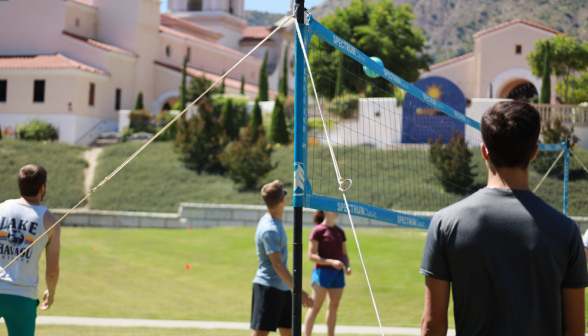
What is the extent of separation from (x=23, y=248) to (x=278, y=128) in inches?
910

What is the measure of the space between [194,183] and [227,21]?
1519 inches

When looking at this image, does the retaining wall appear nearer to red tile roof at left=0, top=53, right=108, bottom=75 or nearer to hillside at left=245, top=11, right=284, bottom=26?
red tile roof at left=0, top=53, right=108, bottom=75

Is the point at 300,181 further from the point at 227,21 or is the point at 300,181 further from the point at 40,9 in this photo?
the point at 227,21

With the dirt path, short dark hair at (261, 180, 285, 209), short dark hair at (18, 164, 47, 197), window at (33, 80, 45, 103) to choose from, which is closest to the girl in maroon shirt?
short dark hair at (261, 180, 285, 209)

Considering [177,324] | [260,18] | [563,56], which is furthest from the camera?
[260,18]

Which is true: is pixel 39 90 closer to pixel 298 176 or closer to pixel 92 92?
pixel 92 92

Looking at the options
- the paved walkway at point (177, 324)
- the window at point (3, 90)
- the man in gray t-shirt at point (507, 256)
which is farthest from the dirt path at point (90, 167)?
the man in gray t-shirt at point (507, 256)

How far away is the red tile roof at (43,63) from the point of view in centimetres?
3434

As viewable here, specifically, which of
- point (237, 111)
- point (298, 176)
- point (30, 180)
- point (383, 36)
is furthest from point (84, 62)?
point (298, 176)

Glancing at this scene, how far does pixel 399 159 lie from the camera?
21.5 m

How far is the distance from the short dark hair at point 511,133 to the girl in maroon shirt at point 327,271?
4.65 metres

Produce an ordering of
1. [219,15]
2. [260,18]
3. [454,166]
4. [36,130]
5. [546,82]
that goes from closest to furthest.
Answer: [454,166]
[546,82]
[36,130]
[219,15]
[260,18]

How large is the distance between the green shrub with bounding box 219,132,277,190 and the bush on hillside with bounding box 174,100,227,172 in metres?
2.44

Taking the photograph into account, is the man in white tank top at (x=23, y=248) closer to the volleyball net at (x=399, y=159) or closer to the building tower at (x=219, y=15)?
the volleyball net at (x=399, y=159)
